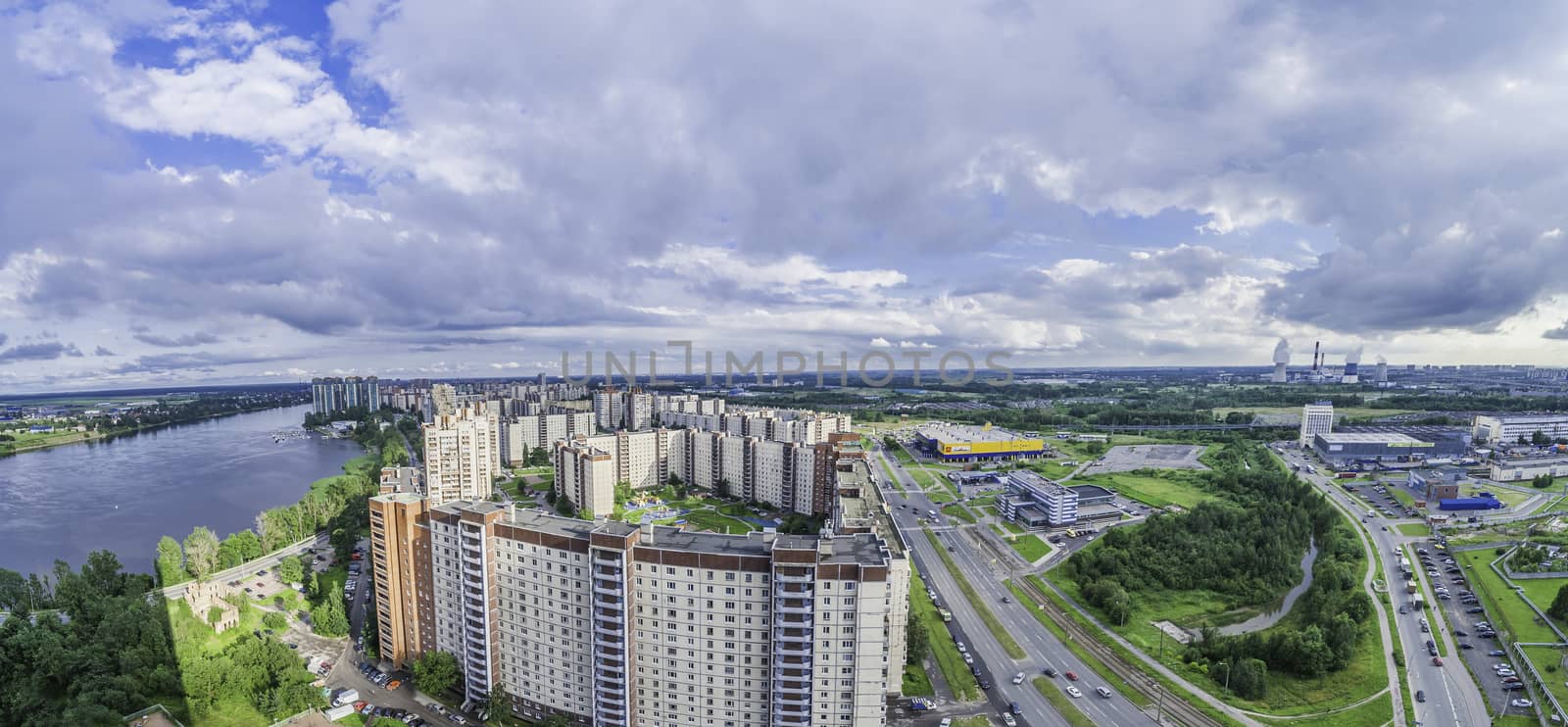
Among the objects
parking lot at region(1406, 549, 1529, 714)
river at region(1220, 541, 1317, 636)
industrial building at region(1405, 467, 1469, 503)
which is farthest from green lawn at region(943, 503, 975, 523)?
industrial building at region(1405, 467, 1469, 503)

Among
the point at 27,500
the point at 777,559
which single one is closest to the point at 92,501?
the point at 27,500

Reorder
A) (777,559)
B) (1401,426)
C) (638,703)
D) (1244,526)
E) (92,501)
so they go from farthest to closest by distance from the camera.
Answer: (1401,426)
(92,501)
(1244,526)
(638,703)
(777,559)

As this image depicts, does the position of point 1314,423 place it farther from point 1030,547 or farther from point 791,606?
point 791,606

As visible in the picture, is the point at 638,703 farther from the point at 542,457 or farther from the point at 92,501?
the point at 92,501

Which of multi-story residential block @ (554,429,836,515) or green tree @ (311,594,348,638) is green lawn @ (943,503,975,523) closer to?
multi-story residential block @ (554,429,836,515)

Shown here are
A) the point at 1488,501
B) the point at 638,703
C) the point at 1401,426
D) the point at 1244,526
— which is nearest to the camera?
the point at 638,703

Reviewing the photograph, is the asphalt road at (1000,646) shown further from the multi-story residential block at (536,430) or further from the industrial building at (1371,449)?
the industrial building at (1371,449)

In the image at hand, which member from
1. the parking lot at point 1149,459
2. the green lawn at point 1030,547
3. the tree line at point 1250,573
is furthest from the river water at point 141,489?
the parking lot at point 1149,459

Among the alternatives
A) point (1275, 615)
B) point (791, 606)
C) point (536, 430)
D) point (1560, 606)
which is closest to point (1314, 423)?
point (1560, 606)
